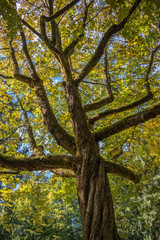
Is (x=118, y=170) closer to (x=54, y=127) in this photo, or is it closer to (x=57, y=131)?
(x=57, y=131)

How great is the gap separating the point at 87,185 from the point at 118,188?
5676 millimetres

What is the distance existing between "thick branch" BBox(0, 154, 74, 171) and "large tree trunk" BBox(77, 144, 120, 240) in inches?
14.1

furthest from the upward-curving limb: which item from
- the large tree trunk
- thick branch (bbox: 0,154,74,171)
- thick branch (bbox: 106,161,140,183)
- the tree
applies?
thick branch (bbox: 106,161,140,183)

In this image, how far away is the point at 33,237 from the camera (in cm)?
1761

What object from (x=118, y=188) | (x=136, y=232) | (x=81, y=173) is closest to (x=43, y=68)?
(x=81, y=173)

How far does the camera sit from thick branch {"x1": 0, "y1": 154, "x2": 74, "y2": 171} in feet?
10.1

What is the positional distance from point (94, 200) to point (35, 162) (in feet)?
4.58

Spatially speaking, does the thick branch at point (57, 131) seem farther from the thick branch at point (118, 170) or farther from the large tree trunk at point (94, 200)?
the thick branch at point (118, 170)

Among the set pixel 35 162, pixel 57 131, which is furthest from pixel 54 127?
pixel 35 162

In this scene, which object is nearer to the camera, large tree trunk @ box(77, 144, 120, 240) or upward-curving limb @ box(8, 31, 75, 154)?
large tree trunk @ box(77, 144, 120, 240)

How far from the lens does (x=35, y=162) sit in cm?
322

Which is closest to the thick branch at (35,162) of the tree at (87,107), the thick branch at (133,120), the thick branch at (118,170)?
the tree at (87,107)

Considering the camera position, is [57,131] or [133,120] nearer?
[133,120]

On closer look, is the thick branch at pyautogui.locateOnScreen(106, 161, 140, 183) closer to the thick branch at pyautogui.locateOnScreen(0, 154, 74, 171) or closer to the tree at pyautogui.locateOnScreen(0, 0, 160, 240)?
the tree at pyautogui.locateOnScreen(0, 0, 160, 240)
